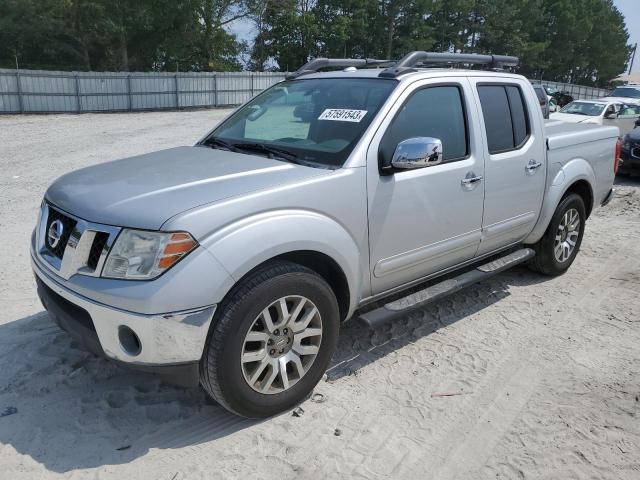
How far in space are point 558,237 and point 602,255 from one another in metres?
1.30

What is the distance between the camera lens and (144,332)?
2543mm

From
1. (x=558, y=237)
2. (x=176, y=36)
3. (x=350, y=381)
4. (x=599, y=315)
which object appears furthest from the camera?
(x=176, y=36)

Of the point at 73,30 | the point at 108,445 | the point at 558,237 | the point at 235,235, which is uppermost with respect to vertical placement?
the point at 73,30

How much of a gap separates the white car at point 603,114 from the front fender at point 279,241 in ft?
44.5

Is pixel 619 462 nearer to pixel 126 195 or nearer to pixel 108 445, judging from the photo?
pixel 108 445

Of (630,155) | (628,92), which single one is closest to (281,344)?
(630,155)

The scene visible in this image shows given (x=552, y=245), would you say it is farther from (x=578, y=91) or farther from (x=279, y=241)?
(x=578, y=91)

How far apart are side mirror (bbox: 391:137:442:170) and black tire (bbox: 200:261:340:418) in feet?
2.78

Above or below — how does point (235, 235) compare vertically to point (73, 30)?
below

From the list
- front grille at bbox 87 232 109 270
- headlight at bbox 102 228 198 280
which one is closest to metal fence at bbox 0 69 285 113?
front grille at bbox 87 232 109 270

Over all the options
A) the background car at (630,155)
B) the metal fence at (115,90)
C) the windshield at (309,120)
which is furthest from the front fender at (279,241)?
the metal fence at (115,90)

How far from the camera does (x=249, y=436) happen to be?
9.71 ft

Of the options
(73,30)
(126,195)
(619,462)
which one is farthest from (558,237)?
(73,30)

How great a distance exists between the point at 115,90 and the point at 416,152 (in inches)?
882
